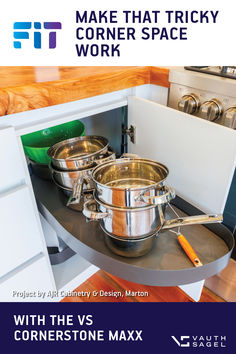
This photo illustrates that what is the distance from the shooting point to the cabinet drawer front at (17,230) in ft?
1.98

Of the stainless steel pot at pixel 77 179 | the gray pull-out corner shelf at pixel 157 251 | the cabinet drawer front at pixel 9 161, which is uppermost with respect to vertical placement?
the cabinet drawer front at pixel 9 161

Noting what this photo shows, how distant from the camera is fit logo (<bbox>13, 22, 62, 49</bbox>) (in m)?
0.83

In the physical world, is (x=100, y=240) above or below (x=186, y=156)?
below

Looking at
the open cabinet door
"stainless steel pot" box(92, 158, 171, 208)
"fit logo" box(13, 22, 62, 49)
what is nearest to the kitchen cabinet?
the open cabinet door

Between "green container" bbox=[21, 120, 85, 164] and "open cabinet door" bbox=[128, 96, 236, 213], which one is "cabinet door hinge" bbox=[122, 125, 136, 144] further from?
"green container" bbox=[21, 120, 85, 164]

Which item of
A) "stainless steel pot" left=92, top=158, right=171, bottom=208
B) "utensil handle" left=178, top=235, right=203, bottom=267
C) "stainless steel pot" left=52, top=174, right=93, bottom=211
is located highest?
"stainless steel pot" left=92, top=158, right=171, bottom=208

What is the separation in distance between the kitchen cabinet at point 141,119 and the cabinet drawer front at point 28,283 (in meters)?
0.02

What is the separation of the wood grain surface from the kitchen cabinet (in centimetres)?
11

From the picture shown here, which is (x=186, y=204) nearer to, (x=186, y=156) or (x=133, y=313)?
(x=186, y=156)

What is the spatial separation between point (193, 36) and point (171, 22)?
0.33 feet

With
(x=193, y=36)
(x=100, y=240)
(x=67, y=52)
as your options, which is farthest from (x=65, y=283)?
(x=193, y=36)

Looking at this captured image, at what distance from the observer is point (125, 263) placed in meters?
0.57

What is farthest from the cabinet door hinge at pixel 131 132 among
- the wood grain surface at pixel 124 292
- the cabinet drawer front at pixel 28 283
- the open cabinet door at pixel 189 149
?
the wood grain surface at pixel 124 292

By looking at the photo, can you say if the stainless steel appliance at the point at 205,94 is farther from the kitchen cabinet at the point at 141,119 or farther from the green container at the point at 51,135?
the green container at the point at 51,135
